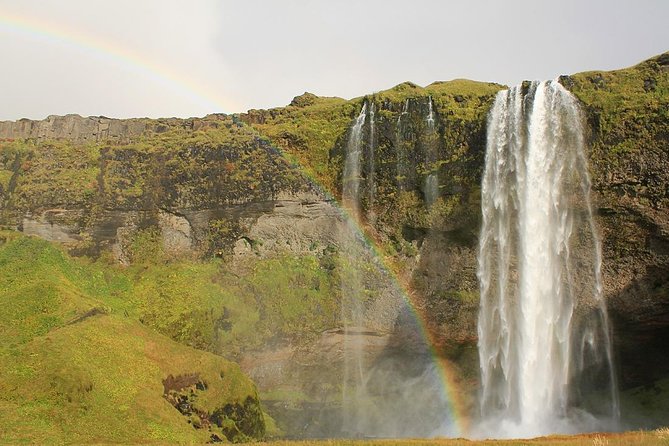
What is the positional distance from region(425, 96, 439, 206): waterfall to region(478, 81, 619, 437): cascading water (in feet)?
14.4

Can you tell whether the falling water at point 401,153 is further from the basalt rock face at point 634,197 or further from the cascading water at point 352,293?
the basalt rock face at point 634,197

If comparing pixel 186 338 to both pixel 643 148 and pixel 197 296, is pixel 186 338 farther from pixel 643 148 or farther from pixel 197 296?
pixel 643 148

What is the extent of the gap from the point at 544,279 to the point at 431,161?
10940 mm

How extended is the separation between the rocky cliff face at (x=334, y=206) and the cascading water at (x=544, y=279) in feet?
4.02

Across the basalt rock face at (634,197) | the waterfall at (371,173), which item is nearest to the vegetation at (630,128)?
the basalt rock face at (634,197)

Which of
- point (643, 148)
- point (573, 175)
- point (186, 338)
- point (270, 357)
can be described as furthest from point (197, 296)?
point (643, 148)

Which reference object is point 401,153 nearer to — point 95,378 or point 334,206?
point 334,206

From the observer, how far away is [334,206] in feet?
154

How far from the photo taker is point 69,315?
35062mm

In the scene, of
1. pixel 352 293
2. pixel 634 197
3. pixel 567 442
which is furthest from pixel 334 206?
pixel 567 442

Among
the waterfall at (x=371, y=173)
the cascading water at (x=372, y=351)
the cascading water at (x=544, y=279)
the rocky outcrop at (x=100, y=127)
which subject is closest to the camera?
the cascading water at (x=544, y=279)

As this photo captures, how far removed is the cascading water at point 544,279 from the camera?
37.7 metres

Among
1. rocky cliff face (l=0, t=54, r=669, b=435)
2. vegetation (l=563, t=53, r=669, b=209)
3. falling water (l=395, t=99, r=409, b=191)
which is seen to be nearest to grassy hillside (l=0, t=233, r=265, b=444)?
rocky cliff face (l=0, t=54, r=669, b=435)

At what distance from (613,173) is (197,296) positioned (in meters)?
28.2
